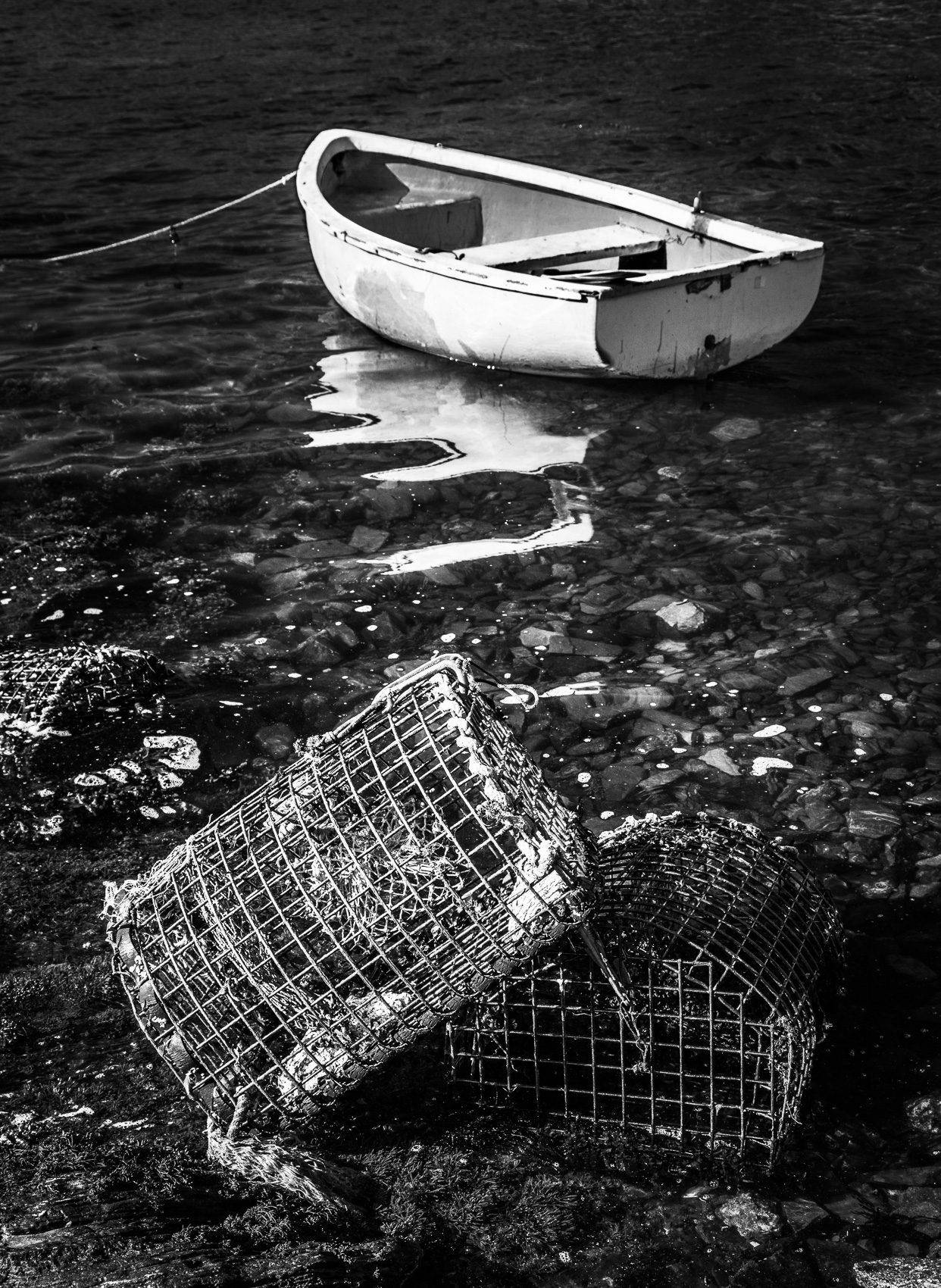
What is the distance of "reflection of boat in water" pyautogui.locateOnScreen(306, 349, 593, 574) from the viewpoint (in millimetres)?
6754

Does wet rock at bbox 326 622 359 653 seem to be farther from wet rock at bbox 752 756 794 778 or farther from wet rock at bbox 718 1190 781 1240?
wet rock at bbox 718 1190 781 1240

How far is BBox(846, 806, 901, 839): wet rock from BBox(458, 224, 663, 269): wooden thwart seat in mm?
6235

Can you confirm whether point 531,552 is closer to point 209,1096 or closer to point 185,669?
point 185,669

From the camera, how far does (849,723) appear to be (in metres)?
5.07

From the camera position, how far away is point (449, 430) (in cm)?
844

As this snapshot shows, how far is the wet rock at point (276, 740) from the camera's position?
5.06 m

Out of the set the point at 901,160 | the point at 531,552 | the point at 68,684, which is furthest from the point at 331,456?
the point at 901,160

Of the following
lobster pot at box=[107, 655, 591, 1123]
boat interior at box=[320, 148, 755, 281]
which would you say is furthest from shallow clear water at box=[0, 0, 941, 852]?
lobster pot at box=[107, 655, 591, 1123]

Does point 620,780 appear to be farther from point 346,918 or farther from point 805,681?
point 346,918

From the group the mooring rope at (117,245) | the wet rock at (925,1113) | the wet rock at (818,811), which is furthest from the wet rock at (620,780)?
the mooring rope at (117,245)

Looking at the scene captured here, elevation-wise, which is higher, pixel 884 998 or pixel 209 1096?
pixel 209 1096

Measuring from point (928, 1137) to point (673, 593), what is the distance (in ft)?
10.8

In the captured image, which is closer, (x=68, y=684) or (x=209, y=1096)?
(x=209, y=1096)

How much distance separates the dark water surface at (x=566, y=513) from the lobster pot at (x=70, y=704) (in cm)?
32
